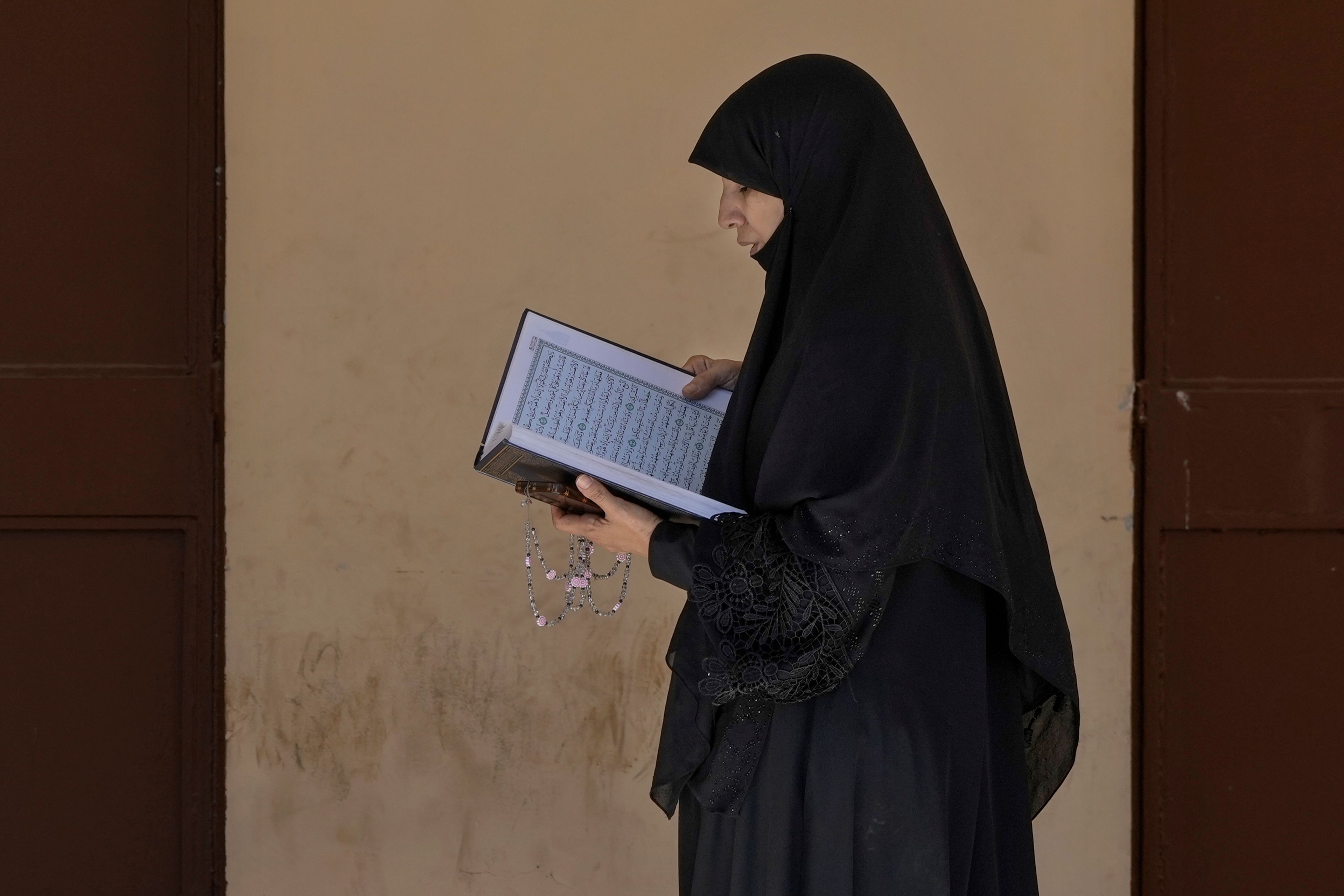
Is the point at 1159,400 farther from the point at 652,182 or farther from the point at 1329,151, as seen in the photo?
the point at 652,182

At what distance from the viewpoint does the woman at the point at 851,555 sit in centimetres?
142

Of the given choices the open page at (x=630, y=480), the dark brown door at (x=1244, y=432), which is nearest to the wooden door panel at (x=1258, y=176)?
the dark brown door at (x=1244, y=432)

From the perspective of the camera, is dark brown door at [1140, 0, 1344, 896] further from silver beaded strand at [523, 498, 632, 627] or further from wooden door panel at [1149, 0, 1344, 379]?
silver beaded strand at [523, 498, 632, 627]

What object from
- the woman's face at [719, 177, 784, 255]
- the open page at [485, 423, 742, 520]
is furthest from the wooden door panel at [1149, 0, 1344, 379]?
the open page at [485, 423, 742, 520]

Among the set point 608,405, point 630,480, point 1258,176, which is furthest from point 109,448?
point 1258,176

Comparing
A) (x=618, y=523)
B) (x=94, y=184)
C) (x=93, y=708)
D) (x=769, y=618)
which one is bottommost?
(x=93, y=708)

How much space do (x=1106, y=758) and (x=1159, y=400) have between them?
78 cm

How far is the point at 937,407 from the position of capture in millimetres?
1429

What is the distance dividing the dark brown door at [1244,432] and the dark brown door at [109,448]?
2.02m

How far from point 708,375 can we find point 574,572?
1.21 ft

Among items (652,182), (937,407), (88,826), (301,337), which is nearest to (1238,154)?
(652,182)

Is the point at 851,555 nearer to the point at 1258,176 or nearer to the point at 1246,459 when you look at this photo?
the point at 1246,459

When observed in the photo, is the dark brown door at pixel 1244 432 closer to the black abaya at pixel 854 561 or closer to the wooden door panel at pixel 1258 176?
the wooden door panel at pixel 1258 176

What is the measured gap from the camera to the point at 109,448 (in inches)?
105
